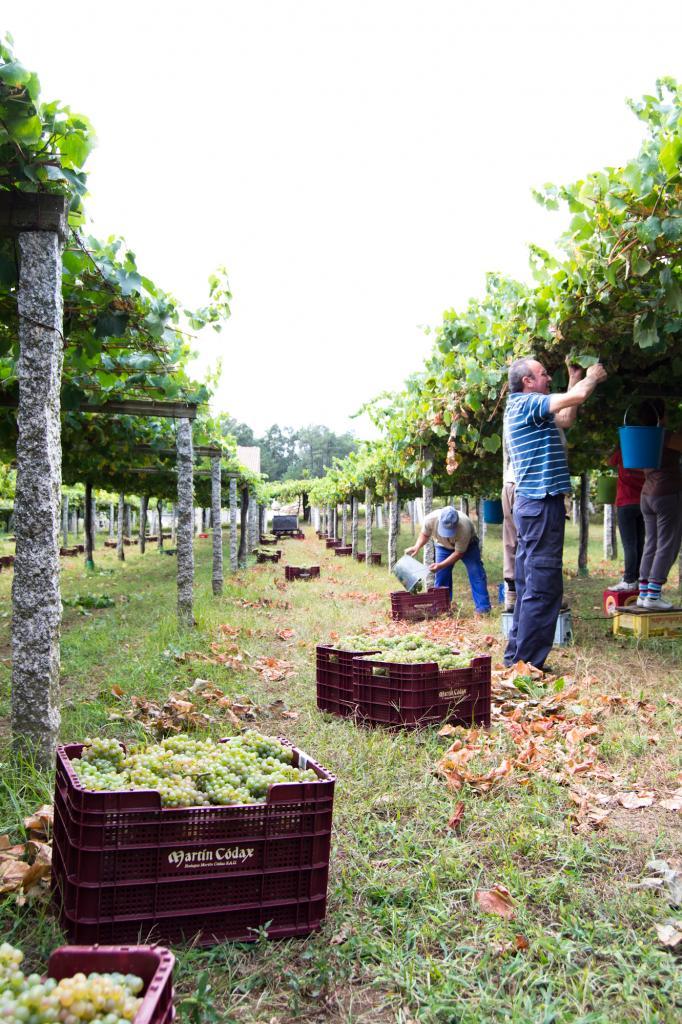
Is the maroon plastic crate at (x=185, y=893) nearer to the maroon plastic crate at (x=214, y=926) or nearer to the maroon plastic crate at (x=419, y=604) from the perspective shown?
the maroon plastic crate at (x=214, y=926)

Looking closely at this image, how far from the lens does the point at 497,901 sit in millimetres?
2594

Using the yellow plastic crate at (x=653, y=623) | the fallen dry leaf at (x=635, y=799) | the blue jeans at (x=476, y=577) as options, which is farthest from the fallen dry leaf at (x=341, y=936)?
the blue jeans at (x=476, y=577)

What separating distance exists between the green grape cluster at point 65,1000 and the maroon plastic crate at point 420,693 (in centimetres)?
307

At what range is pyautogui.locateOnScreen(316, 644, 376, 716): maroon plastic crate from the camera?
484 cm

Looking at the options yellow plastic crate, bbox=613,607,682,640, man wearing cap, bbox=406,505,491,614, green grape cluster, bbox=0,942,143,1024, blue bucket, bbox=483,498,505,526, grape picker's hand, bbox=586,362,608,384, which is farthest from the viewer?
blue bucket, bbox=483,498,505,526

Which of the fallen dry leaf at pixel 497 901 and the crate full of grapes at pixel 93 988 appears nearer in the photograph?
the crate full of grapes at pixel 93 988

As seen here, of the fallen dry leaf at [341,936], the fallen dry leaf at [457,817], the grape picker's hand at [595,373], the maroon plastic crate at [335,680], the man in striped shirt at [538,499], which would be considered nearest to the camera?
the fallen dry leaf at [341,936]

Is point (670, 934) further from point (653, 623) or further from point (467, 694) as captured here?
point (653, 623)

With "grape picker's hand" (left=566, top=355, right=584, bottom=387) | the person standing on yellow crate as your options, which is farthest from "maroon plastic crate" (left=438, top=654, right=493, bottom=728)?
the person standing on yellow crate

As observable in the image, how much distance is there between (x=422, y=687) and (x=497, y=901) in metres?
1.89

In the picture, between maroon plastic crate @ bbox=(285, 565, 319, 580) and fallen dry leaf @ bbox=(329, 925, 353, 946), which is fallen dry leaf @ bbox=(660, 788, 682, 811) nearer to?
fallen dry leaf @ bbox=(329, 925, 353, 946)

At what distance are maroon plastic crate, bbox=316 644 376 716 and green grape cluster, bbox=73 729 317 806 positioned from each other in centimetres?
181

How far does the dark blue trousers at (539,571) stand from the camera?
555 cm

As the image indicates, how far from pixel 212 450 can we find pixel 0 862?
11244 mm
